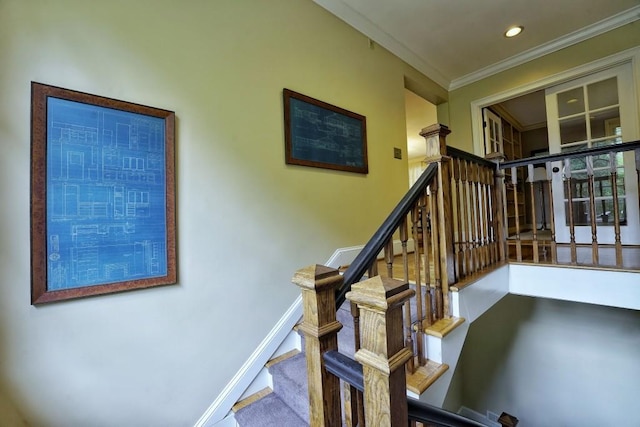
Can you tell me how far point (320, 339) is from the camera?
882mm

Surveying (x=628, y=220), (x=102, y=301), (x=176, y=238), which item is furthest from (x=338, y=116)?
(x=628, y=220)

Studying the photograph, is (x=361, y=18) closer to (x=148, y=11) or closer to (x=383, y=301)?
(x=148, y=11)

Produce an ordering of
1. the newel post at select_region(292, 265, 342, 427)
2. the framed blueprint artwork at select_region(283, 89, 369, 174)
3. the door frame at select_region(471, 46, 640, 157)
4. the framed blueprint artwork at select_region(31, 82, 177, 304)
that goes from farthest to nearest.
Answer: the door frame at select_region(471, 46, 640, 157) → the framed blueprint artwork at select_region(283, 89, 369, 174) → the framed blueprint artwork at select_region(31, 82, 177, 304) → the newel post at select_region(292, 265, 342, 427)

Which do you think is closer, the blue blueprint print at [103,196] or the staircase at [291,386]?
the blue blueprint print at [103,196]

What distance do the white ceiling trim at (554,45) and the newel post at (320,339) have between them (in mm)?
4038

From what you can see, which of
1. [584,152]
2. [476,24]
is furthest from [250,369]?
[476,24]

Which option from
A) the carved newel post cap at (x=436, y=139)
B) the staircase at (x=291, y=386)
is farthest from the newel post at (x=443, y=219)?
the staircase at (x=291, y=386)

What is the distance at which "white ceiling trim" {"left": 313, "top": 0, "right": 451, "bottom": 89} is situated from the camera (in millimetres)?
2582

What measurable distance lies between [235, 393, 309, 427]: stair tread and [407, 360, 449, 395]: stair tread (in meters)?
0.68

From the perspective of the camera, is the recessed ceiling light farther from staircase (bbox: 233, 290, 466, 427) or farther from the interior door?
staircase (bbox: 233, 290, 466, 427)

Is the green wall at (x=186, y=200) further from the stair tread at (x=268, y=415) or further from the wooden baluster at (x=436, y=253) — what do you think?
the wooden baluster at (x=436, y=253)

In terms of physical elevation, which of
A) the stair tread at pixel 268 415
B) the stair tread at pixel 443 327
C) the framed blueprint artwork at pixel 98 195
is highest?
the framed blueprint artwork at pixel 98 195

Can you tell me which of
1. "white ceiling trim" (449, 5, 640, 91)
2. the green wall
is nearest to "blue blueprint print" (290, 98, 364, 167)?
the green wall

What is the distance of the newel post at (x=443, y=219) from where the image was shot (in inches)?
63.9
